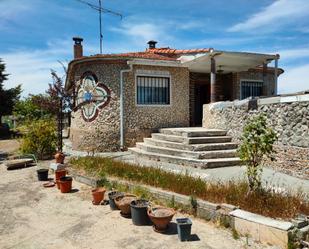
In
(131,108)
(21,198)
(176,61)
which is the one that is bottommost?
(21,198)

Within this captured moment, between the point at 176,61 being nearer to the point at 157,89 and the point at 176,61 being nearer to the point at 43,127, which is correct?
the point at 157,89

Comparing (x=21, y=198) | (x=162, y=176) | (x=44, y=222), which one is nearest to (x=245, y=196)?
(x=162, y=176)

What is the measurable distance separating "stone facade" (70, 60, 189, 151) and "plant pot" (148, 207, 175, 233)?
8076mm

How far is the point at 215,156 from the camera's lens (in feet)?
33.7

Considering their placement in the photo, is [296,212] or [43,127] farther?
[43,127]

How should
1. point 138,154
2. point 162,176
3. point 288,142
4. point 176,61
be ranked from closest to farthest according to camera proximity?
point 162,176 < point 288,142 < point 138,154 < point 176,61

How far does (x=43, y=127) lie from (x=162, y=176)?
7.38 metres

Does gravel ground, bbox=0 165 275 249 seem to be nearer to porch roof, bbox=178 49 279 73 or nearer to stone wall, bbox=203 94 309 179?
stone wall, bbox=203 94 309 179

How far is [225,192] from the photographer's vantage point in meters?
5.96

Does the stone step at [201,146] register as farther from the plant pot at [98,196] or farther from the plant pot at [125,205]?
the plant pot at [125,205]

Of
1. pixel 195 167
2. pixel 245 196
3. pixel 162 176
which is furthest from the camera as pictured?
pixel 195 167

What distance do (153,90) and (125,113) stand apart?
1.73 metres

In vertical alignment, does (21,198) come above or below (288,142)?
below

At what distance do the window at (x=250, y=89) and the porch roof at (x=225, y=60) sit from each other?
3.72ft
